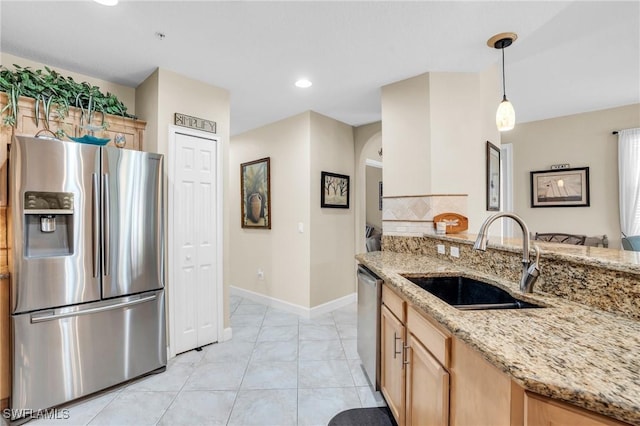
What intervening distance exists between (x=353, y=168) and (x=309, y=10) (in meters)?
2.55

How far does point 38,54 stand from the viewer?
232 centimetres

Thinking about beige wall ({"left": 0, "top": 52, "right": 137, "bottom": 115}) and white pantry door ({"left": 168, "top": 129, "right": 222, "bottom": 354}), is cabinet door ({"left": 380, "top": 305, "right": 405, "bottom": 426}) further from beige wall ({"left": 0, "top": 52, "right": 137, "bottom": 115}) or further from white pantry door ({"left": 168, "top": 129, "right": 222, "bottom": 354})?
beige wall ({"left": 0, "top": 52, "right": 137, "bottom": 115})

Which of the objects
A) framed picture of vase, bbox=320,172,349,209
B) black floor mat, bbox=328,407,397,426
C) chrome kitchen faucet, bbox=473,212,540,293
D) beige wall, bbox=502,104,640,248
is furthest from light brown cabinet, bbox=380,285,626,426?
beige wall, bbox=502,104,640,248

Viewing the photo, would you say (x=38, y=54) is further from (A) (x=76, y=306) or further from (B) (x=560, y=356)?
(B) (x=560, y=356)

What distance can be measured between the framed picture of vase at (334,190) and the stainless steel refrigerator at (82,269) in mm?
1937

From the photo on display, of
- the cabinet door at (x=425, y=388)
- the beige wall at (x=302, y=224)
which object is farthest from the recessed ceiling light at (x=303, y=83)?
the cabinet door at (x=425, y=388)

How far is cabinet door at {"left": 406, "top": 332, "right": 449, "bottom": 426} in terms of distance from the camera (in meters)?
1.17

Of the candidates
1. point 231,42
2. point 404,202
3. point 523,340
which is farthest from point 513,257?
point 231,42

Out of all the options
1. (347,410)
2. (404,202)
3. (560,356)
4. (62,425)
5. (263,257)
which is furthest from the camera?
(263,257)

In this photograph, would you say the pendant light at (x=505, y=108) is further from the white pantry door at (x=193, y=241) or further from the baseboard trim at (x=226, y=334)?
the baseboard trim at (x=226, y=334)

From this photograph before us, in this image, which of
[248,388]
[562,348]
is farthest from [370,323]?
[562,348]

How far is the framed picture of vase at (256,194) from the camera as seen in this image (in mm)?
4109

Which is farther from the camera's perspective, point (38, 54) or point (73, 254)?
point (38, 54)

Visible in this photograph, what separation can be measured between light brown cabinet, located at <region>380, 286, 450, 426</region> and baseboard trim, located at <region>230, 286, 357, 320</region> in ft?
5.78
